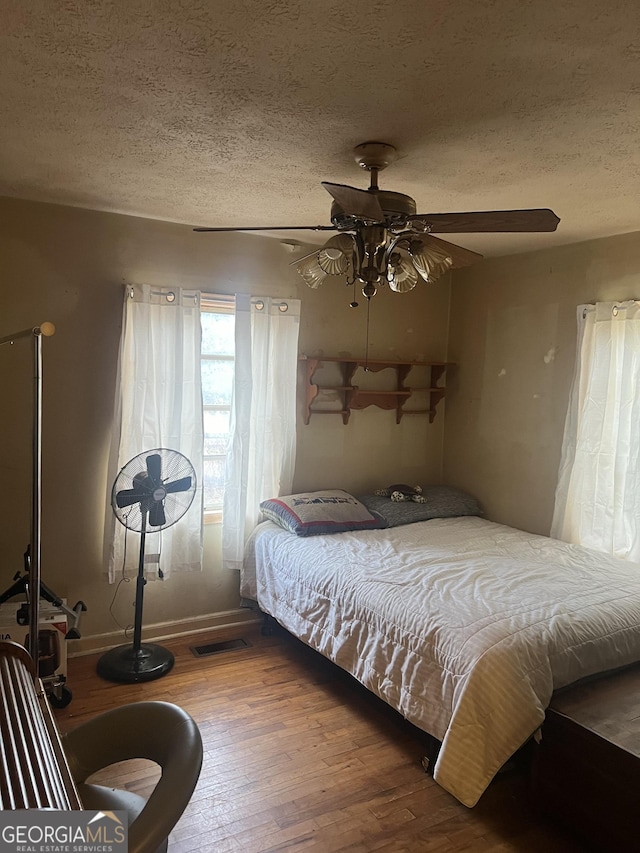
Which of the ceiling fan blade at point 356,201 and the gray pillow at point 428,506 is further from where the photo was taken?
the gray pillow at point 428,506

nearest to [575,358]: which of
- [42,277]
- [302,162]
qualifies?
[302,162]

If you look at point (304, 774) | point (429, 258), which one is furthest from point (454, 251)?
point (304, 774)

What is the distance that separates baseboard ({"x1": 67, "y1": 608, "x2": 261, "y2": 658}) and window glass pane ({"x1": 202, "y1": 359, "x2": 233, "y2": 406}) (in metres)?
1.34

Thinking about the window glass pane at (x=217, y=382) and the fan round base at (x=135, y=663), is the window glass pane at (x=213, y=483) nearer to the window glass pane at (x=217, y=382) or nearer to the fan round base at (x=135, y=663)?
the window glass pane at (x=217, y=382)

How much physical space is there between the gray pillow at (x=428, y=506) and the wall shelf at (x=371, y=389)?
574 mm

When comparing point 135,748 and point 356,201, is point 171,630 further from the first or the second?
point 356,201

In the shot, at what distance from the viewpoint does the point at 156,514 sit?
3.07 metres

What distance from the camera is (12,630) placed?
106 inches

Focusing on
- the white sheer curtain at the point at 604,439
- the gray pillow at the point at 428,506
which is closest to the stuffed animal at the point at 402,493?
the gray pillow at the point at 428,506

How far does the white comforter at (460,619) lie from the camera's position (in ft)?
6.64

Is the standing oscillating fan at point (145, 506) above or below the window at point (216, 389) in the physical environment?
below

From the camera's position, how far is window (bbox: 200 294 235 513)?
361 centimetres

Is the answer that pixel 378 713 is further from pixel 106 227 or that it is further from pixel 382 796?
pixel 106 227

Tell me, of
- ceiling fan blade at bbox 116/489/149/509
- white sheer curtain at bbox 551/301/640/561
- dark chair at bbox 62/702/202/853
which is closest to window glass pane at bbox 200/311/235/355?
ceiling fan blade at bbox 116/489/149/509
